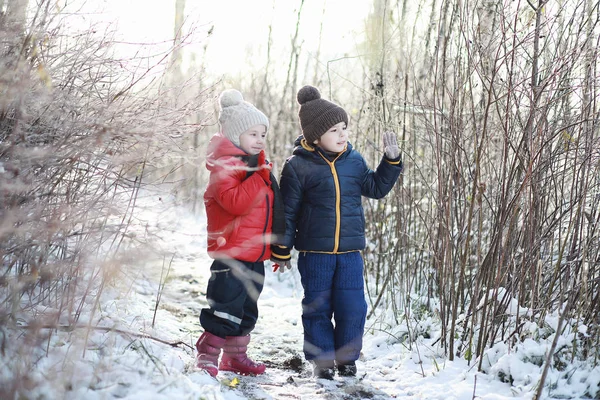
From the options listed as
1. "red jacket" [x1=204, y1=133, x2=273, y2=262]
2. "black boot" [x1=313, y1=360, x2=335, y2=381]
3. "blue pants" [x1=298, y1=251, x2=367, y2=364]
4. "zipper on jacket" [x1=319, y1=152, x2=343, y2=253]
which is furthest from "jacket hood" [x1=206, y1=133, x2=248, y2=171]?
"black boot" [x1=313, y1=360, x2=335, y2=381]

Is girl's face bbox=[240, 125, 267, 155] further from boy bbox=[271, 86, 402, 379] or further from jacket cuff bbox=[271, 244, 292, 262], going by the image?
jacket cuff bbox=[271, 244, 292, 262]

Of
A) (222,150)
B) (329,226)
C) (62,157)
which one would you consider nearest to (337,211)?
(329,226)

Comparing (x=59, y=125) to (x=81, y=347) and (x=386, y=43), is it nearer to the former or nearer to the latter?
(x=81, y=347)

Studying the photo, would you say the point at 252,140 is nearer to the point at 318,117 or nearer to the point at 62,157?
the point at 318,117

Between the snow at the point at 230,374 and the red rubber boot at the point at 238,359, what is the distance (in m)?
0.09

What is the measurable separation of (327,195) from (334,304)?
64cm

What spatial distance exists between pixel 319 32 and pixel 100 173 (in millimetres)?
4856

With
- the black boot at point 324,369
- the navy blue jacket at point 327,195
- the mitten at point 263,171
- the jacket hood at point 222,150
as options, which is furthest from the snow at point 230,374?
the navy blue jacket at point 327,195

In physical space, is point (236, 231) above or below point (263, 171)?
→ below

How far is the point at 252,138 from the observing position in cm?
328

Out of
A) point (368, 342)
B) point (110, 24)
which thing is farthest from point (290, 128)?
point (110, 24)

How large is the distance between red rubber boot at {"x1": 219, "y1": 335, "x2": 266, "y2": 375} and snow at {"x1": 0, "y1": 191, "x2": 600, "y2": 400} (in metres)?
0.09

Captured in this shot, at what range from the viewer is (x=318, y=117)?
3352 mm

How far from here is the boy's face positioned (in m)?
3.35
